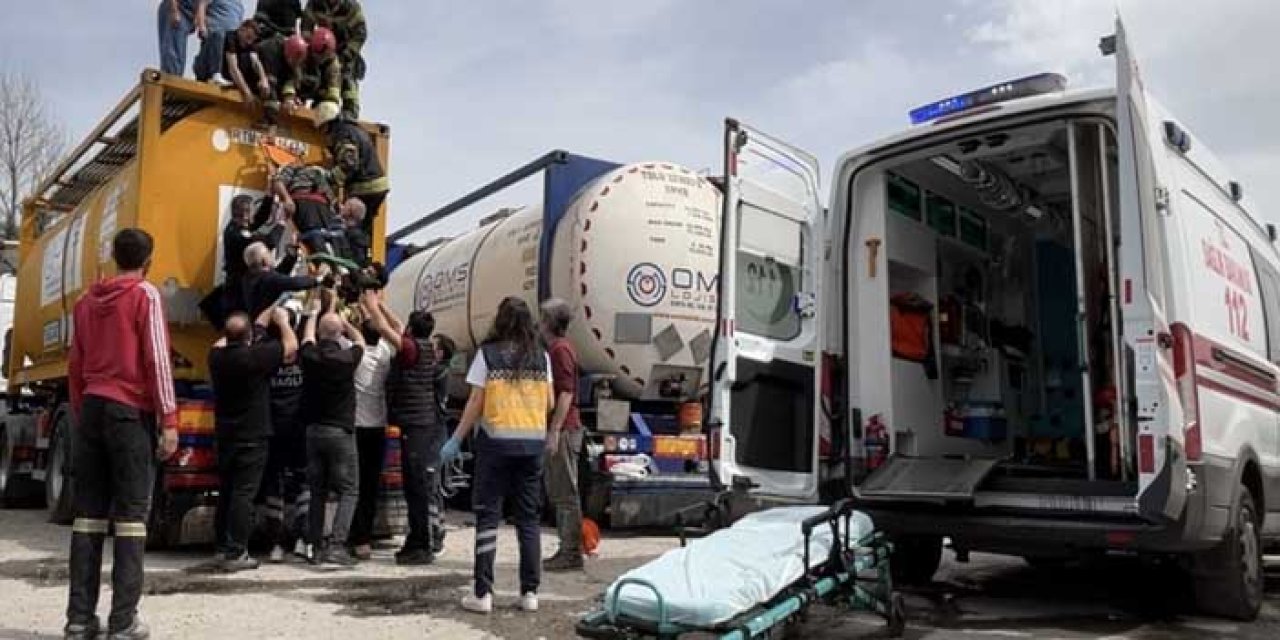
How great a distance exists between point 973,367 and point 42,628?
5.97 meters

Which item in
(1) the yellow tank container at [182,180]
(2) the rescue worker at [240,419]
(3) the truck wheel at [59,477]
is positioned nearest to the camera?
(2) the rescue worker at [240,419]

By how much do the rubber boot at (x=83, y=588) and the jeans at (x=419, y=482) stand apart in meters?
2.77

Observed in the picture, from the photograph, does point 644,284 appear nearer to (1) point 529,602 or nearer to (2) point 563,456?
(2) point 563,456

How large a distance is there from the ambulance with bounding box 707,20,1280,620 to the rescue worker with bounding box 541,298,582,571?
1.06m

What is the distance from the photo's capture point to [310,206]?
8.19 m

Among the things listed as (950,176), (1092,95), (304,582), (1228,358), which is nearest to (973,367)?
(950,176)

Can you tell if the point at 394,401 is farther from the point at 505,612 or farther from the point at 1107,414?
the point at 1107,414

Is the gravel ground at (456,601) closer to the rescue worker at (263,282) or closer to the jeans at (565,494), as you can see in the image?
the jeans at (565,494)

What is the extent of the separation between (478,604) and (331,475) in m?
1.89

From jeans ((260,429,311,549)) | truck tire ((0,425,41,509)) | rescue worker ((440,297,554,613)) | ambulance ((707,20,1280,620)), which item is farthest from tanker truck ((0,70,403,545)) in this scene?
ambulance ((707,20,1280,620))

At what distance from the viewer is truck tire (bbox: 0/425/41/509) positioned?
11664mm

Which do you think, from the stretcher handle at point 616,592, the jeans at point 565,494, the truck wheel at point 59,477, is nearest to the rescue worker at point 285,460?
the jeans at point 565,494

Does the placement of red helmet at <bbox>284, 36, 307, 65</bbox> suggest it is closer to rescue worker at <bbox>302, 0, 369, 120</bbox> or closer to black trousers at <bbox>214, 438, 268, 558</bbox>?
rescue worker at <bbox>302, 0, 369, 120</bbox>

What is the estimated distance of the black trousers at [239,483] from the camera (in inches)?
271
